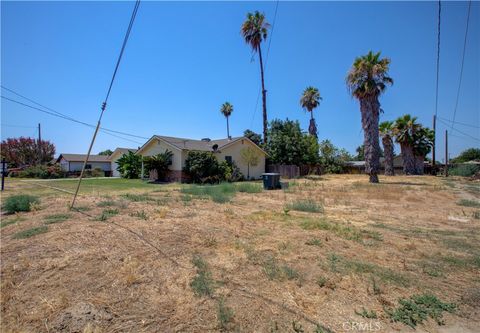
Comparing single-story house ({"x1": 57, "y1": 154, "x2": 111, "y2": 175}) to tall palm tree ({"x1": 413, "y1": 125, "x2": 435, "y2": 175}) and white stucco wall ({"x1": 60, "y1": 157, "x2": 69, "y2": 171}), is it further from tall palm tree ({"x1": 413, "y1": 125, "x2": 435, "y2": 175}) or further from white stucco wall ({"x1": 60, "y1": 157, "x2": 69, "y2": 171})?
tall palm tree ({"x1": 413, "y1": 125, "x2": 435, "y2": 175})

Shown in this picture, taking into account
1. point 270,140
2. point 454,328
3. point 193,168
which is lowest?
point 454,328

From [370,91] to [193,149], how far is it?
1675 centimetres

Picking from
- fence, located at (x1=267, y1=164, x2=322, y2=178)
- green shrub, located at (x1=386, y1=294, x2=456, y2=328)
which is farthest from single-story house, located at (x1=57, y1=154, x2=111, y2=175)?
green shrub, located at (x1=386, y1=294, x2=456, y2=328)

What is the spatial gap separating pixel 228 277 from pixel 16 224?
641cm

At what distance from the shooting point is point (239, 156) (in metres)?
29.2

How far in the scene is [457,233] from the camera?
6953 mm

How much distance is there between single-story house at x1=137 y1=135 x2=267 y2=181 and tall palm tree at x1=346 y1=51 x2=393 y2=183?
11.3 m

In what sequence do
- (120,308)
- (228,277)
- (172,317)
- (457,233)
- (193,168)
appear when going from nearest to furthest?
1. (172,317)
2. (120,308)
3. (228,277)
4. (457,233)
5. (193,168)

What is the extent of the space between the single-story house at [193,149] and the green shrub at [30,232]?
1795 centimetres

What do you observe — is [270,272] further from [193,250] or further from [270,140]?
[270,140]

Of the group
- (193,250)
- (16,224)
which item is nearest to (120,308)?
(193,250)

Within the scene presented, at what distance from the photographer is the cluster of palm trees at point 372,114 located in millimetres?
24094

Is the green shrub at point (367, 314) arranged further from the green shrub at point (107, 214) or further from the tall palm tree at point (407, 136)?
the tall palm tree at point (407, 136)

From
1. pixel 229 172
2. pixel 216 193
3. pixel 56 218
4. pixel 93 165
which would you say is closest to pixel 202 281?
pixel 56 218
